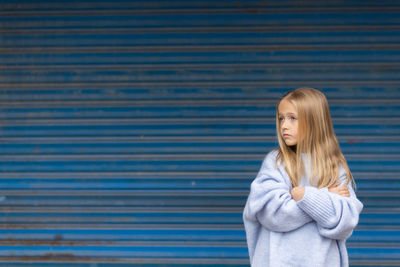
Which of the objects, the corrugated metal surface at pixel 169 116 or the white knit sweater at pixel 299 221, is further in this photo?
the corrugated metal surface at pixel 169 116

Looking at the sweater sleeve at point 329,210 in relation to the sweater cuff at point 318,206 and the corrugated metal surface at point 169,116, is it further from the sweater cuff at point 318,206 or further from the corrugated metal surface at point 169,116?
the corrugated metal surface at point 169,116

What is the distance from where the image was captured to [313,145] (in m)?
2.46

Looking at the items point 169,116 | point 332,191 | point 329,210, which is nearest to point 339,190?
point 332,191

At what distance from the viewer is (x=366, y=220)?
377 centimetres

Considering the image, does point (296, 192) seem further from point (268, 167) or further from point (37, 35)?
point (37, 35)

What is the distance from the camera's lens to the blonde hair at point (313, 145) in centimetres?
241

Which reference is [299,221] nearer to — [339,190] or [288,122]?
[339,190]

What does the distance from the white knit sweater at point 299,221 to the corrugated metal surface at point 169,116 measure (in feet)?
4.53

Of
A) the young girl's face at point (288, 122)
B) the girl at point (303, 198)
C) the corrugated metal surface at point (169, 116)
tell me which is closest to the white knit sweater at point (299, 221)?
the girl at point (303, 198)

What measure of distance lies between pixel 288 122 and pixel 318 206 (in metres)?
0.47

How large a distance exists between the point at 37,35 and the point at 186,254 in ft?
7.32

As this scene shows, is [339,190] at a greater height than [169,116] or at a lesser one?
lesser

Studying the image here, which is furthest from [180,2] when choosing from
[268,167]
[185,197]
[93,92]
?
[268,167]

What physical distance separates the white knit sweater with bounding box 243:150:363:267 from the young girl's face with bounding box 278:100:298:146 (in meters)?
0.16
